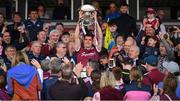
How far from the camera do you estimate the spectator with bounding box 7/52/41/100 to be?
8.73 m

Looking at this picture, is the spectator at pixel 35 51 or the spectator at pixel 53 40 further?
the spectator at pixel 53 40

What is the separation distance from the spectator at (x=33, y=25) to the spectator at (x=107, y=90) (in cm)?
546

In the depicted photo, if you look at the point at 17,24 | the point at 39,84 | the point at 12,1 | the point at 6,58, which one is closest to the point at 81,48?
the point at 6,58

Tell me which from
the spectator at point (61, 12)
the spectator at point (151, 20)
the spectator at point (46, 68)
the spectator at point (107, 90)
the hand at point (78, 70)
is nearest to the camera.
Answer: the spectator at point (107, 90)

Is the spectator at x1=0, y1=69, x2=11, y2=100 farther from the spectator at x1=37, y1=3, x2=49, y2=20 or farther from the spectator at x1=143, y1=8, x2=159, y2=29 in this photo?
A: the spectator at x1=37, y1=3, x2=49, y2=20

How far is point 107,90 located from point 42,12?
7.05 meters

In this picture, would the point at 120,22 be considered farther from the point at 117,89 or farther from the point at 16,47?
the point at 117,89

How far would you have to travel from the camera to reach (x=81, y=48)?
36.6 ft

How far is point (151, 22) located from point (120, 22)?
87cm

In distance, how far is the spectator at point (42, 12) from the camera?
1463 cm

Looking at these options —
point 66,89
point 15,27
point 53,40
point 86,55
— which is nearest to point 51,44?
point 53,40

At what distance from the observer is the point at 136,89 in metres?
8.45

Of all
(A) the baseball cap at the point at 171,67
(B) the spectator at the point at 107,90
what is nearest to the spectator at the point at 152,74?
(A) the baseball cap at the point at 171,67

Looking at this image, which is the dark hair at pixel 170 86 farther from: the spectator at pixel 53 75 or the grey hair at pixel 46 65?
the grey hair at pixel 46 65
